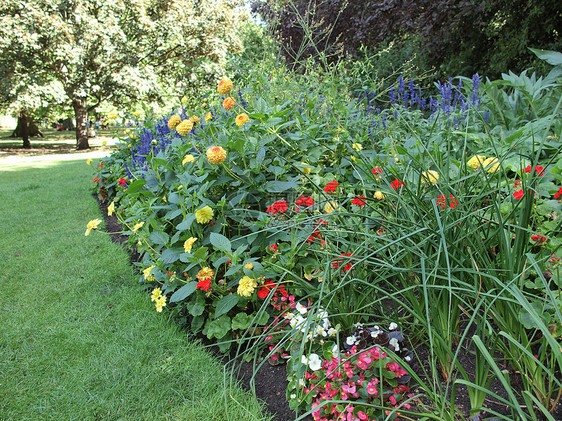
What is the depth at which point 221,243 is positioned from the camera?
1.64 metres

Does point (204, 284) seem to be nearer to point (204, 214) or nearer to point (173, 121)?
point (204, 214)

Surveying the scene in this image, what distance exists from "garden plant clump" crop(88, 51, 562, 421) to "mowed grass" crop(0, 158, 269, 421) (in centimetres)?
17

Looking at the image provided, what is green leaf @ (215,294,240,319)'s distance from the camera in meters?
1.62

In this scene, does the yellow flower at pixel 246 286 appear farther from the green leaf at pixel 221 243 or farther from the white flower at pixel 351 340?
the white flower at pixel 351 340

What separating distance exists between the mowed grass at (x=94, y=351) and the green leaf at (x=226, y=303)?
0.22m

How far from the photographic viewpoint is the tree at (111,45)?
10719 millimetres

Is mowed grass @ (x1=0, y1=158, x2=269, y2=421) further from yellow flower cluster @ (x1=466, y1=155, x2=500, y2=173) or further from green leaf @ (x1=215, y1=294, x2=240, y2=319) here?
yellow flower cluster @ (x1=466, y1=155, x2=500, y2=173)

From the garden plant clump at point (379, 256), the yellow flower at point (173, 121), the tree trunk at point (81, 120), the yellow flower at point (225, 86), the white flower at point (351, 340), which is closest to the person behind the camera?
the garden plant clump at point (379, 256)

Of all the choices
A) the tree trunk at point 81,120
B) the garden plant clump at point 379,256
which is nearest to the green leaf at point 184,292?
the garden plant clump at point 379,256

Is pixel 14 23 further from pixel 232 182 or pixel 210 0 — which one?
pixel 232 182

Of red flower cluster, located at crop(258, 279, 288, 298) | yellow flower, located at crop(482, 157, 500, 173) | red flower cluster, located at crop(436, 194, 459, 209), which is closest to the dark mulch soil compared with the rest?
red flower cluster, located at crop(258, 279, 288, 298)

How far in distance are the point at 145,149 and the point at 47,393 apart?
2414 mm

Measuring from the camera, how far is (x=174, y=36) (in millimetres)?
13328

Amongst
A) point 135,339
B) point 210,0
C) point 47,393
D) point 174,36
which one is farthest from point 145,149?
point 210,0
